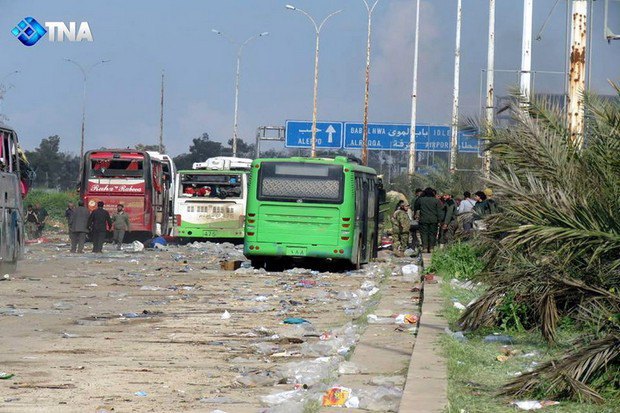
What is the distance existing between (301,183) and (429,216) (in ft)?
16.2

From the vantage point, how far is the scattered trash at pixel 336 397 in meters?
8.55

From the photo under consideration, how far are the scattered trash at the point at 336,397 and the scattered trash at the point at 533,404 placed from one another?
1142 millimetres

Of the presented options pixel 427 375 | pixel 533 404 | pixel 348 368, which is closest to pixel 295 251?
pixel 348 368

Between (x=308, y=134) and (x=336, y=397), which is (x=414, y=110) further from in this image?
(x=336, y=397)

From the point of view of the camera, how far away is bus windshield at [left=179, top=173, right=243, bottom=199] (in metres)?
44.5

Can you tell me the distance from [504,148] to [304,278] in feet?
49.2

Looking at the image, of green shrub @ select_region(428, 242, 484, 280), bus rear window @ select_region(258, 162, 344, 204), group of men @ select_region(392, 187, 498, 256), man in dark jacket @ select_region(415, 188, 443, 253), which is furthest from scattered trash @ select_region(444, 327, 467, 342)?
man in dark jacket @ select_region(415, 188, 443, 253)

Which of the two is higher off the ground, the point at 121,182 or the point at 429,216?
the point at 121,182

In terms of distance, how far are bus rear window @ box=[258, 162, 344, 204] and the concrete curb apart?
14.9 metres

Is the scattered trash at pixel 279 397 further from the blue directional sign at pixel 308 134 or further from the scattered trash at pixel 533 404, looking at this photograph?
the blue directional sign at pixel 308 134

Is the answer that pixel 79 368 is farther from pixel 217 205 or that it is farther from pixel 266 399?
pixel 217 205

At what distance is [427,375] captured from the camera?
938 centimetres

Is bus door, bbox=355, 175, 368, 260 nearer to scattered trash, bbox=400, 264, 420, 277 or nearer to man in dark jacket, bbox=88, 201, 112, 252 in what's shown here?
scattered trash, bbox=400, 264, 420, 277

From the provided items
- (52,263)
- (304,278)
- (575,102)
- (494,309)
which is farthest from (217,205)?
(494,309)
